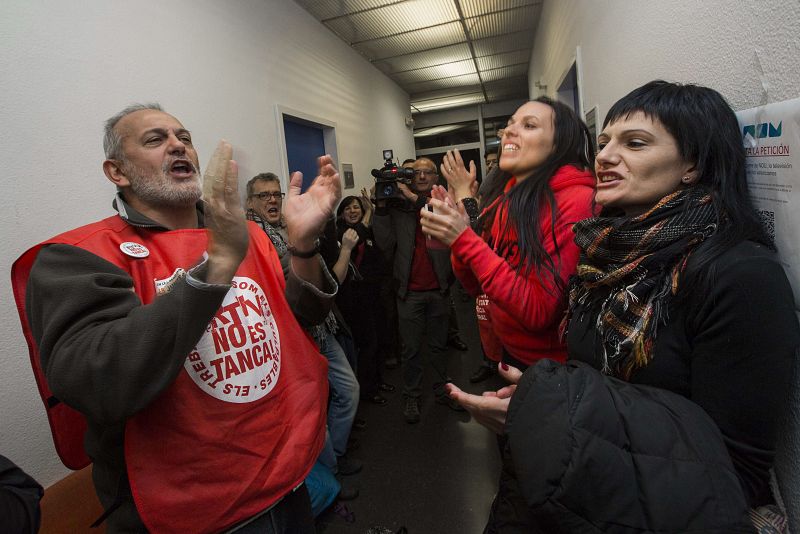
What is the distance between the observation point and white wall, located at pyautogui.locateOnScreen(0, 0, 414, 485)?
1438 millimetres

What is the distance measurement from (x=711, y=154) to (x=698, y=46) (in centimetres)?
40

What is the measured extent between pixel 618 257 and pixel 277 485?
3.16 feet

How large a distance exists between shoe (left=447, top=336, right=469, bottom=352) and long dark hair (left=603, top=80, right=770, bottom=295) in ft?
10.3

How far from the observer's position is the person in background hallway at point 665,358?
1.85ft

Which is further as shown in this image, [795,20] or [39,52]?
[39,52]

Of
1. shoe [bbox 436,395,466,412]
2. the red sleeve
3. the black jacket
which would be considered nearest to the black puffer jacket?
the red sleeve

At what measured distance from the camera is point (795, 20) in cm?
63

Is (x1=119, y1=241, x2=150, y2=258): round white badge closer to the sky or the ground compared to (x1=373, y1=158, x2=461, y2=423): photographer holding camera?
closer to the sky

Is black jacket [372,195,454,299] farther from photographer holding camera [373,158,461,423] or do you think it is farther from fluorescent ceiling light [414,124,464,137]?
fluorescent ceiling light [414,124,464,137]

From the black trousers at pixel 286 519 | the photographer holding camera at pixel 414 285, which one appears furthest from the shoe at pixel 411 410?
the black trousers at pixel 286 519

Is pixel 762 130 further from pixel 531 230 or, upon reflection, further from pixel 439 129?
pixel 439 129

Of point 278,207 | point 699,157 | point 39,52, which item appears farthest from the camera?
point 278,207

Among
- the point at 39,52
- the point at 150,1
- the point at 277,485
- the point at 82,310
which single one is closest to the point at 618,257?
→ the point at 277,485

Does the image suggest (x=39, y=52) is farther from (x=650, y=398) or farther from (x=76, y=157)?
(x=650, y=398)
